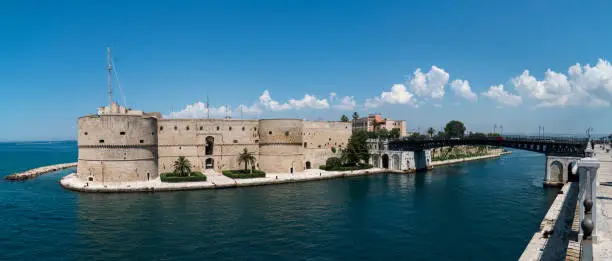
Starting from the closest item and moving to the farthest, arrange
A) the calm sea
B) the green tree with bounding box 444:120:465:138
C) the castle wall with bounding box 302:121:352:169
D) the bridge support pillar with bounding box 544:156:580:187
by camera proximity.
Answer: the calm sea
the bridge support pillar with bounding box 544:156:580:187
the castle wall with bounding box 302:121:352:169
the green tree with bounding box 444:120:465:138

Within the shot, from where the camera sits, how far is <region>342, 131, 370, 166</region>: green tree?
6258 cm

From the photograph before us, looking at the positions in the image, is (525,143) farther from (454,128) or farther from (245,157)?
(454,128)

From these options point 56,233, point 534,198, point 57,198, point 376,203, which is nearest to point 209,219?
point 56,233

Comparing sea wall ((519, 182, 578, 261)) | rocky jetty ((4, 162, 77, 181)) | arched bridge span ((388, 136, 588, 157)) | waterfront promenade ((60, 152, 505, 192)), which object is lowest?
sea wall ((519, 182, 578, 261))

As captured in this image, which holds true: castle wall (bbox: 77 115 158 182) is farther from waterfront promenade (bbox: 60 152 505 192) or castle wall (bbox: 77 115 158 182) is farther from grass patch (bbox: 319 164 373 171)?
grass patch (bbox: 319 164 373 171)

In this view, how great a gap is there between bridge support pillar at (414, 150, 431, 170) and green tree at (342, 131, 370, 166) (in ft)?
31.6

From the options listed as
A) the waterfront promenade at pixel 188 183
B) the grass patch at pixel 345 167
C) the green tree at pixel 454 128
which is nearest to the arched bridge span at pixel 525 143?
the grass patch at pixel 345 167

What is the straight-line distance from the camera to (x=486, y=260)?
2052 cm

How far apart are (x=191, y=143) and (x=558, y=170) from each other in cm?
5126

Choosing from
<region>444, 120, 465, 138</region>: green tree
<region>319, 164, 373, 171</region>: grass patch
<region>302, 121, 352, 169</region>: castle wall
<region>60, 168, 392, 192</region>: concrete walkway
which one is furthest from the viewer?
<region>444, 120, 465, 138</region>: green tree

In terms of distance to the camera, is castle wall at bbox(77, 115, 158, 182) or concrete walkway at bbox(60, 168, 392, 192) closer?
concrete walkway at bbox(60, 168, 392, 192)

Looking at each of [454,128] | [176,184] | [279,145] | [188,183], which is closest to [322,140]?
[279,145]

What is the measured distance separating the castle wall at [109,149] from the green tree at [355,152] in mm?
33649

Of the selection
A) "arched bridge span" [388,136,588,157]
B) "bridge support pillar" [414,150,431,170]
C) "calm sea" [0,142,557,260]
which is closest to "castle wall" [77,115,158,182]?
"calm sea" [0,142,557,260]
